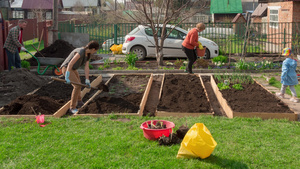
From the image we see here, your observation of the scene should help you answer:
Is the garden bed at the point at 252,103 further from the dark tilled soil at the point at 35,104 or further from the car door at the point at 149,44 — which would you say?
the car door at the point at 149,44

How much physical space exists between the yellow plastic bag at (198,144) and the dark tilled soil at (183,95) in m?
2.44

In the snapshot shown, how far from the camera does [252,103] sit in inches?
288

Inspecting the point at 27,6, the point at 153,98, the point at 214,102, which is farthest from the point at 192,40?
the point at 27,6

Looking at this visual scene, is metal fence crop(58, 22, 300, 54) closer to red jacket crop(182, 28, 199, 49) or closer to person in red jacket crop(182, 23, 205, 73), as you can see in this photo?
person in red jacket crop(182, 23, 205, 73)

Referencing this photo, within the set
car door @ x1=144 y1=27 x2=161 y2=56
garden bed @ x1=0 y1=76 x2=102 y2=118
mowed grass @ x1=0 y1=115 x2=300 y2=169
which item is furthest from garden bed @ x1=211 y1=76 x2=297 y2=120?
car door @ x1=144 y1=27 x2=161 y2=56

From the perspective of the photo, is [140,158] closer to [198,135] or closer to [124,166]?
[124,166]

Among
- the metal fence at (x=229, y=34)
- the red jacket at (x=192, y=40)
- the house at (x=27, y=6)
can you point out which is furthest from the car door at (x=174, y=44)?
the house at (x=27, y=6)

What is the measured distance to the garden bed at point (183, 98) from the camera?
22.7 feet

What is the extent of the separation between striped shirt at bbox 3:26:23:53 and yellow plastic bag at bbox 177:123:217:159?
8715 millimetres

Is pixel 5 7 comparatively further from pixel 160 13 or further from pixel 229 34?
pixel 160 13

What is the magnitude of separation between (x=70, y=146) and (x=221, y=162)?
87.7 inches

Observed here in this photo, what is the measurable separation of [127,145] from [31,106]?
298cm

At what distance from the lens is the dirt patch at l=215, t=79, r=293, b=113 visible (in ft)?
22.4

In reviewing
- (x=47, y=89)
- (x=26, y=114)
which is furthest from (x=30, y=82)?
(x=26, y=114)
